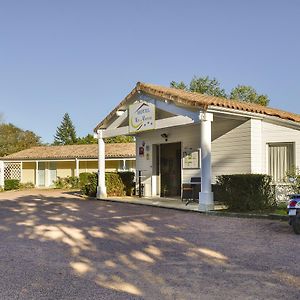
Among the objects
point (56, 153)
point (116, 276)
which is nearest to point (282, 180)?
point (116, 276)

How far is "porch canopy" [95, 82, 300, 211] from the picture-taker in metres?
11.3

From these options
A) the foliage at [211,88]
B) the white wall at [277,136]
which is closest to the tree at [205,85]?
the foliage at [211,88]

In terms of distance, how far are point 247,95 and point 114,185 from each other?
26.9 m

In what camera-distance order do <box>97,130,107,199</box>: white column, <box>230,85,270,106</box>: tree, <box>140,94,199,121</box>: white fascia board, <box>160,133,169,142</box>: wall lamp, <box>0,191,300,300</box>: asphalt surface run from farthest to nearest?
<box>230,85,270,106</box>: tree, <box>97,130,107,199</box>: white column, <box>160,133,169,142</box>: wall lamp, <box>140,94,199,121</box>: white fascia board, <box>0,191,300,300</box>: asphalt surface

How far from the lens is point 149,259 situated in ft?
18.7

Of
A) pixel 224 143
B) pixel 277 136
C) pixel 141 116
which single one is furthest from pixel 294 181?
pixel 141 116

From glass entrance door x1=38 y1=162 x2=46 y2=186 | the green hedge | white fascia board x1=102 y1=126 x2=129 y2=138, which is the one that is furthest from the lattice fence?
white fascia board x1=102 y1=126 x2=129 y2=138

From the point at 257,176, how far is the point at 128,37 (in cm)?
1022

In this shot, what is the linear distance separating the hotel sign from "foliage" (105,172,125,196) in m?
3.10

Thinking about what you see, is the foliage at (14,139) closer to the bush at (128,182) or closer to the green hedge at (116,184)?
the green hedge at (116,184)

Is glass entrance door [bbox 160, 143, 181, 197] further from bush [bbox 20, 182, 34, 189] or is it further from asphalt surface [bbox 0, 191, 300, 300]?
bush [bbox 20, 182, 34, 189]

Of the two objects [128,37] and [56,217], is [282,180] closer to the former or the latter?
[56,217]

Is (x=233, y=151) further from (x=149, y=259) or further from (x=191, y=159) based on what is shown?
(x=149, y=259)

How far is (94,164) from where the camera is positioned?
30.5 metres
